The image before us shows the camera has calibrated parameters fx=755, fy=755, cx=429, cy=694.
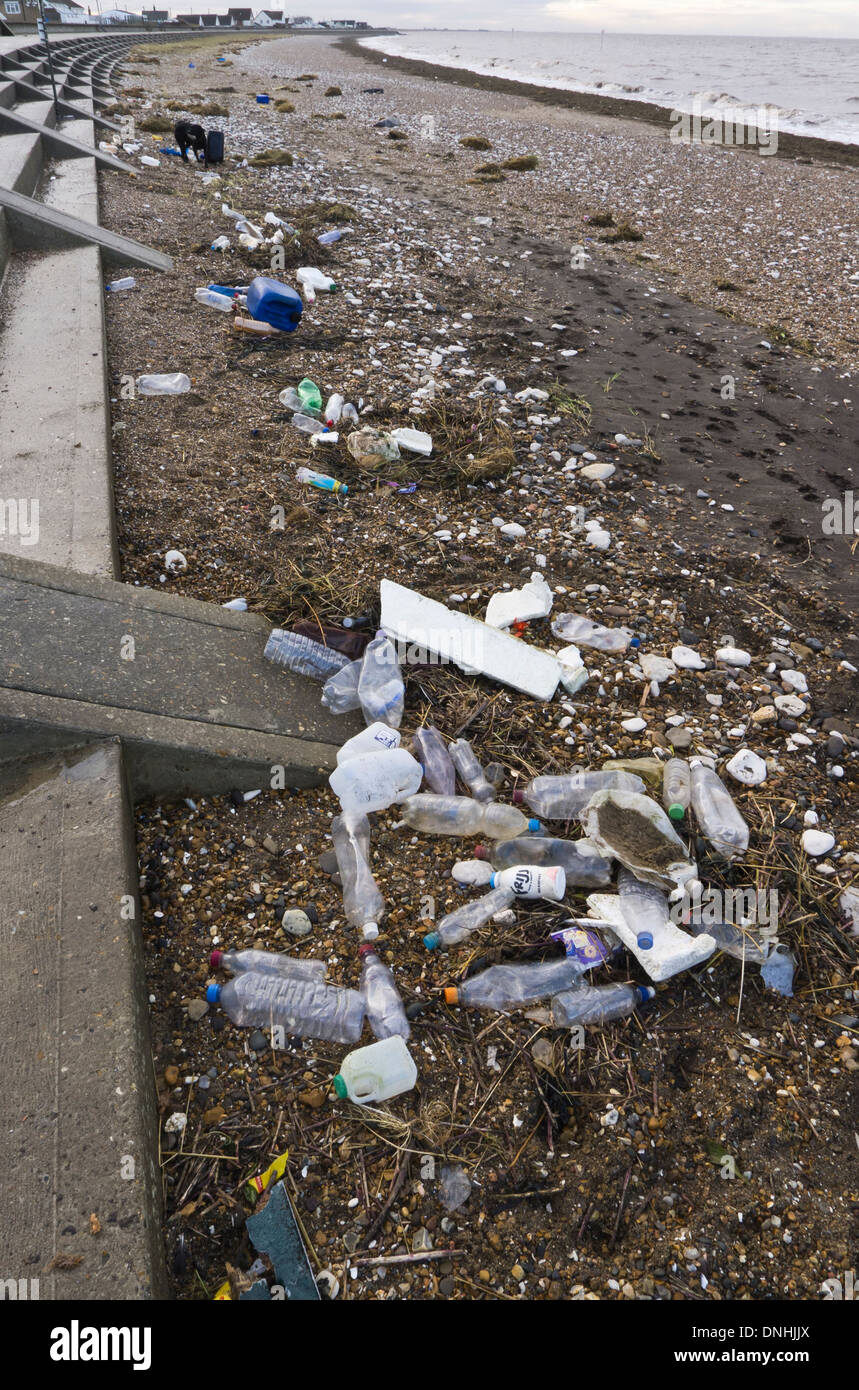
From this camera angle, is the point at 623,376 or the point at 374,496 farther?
the point at 623,376

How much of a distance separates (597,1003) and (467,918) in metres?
0.44

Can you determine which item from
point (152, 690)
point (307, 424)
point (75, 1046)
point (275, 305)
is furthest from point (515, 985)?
point (275, 305)

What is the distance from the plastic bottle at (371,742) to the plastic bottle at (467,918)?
1.98ft

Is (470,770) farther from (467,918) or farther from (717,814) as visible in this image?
(717,814)

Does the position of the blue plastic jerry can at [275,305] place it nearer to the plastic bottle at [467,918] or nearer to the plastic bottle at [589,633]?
the plastic bottle at [589,633]

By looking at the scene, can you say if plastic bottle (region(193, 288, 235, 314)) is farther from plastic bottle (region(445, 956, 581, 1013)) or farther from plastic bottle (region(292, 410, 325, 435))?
plastic bottle (region(445, 956, 581, 1013))

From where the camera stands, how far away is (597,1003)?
2.08m

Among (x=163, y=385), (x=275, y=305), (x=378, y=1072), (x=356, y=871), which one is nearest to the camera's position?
(x=378, y=1072)

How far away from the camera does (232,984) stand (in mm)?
2055

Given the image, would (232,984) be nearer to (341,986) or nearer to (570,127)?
(341,986)

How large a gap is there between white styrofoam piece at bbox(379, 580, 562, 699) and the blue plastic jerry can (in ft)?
11.3

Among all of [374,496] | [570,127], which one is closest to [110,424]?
[374,496]

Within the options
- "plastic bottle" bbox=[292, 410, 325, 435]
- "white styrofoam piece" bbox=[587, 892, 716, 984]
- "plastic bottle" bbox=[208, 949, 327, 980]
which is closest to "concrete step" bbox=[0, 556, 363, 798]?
"plastic bottle" bbox=[208, 949, 327, 980]
